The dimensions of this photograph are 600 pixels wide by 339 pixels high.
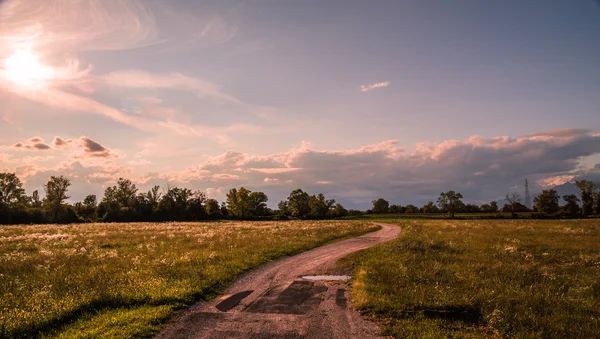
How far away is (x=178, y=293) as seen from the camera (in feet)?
45.2

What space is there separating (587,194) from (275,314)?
159 meters

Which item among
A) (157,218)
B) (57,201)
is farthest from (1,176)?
(157,218)

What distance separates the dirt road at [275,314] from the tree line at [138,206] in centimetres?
9866

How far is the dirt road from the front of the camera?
1008 cm

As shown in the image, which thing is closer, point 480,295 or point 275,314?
point 275,314

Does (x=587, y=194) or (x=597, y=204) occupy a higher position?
(x=587, y=194)

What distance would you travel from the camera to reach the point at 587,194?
409 ft

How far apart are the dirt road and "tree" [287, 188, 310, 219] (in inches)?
4530

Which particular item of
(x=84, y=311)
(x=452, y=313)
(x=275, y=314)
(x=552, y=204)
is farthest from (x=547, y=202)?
(x=84, y=311)

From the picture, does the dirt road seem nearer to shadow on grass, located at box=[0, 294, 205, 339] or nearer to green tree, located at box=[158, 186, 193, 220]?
shadow on grass, located at box=[0, 294, 205, 339]

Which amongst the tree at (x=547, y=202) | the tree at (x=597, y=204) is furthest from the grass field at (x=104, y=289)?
the tree at (x=597, y=204)

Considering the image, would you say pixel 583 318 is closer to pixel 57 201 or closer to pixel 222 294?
pixel 222 294

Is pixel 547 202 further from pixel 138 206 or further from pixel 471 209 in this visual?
pixel 138 206

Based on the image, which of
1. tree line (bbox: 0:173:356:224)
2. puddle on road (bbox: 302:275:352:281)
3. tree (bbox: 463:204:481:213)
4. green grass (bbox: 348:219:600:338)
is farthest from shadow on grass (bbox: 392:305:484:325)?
tree (bbox: 463:204:481:213)
